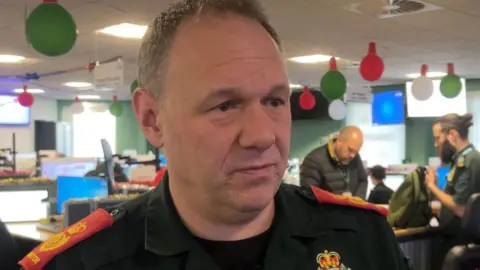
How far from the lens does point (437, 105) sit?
10.4m

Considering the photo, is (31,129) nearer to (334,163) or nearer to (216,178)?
(334,163)

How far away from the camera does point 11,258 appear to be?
9.80ft

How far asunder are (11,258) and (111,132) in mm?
12617

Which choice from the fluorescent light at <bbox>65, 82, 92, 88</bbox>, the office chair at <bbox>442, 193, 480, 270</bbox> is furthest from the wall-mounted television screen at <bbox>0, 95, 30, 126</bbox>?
the office chair at <bbox>442, 193, 480, 270</bbox>

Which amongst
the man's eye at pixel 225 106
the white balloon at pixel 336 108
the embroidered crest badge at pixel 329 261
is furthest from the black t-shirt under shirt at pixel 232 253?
the white balloon at pixel 336 108

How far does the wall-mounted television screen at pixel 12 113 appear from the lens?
41.7 ft

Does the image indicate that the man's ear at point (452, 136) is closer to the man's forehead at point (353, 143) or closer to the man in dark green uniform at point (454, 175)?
A: the man in dark green uniform at point (454, 175)

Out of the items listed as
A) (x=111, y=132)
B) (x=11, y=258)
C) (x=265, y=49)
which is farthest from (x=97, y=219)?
(x=111, y=132)

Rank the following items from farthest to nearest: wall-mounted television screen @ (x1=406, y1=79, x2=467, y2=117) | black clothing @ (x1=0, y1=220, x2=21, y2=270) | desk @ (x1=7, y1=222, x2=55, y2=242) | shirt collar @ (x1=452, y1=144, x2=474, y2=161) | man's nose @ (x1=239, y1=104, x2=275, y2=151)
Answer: wall-mounted television screen @ (x1=406, y1=79, x2=467, y2=117), shirt collar @ (x1=452, y1=144, x2=474, y2=161), desk @ (x1=7, y1=222, x2=55, y2=242), black clothing @ (x1=0, y1=220, x2=21, y2=270), man's nose @ (x1=239, y1=104, x2=275, y2=151)

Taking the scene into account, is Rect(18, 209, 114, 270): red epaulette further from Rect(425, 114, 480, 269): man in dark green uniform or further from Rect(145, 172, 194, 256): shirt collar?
Rect(425, 114, 480, 269): man in dark green uniform

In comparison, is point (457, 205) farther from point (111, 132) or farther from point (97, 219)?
point (111, 132)

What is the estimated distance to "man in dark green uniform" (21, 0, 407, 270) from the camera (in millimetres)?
882

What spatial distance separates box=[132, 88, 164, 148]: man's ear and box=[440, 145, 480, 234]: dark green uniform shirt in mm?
3582

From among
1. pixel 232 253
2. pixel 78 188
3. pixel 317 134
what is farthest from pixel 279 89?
pixel 317 134
